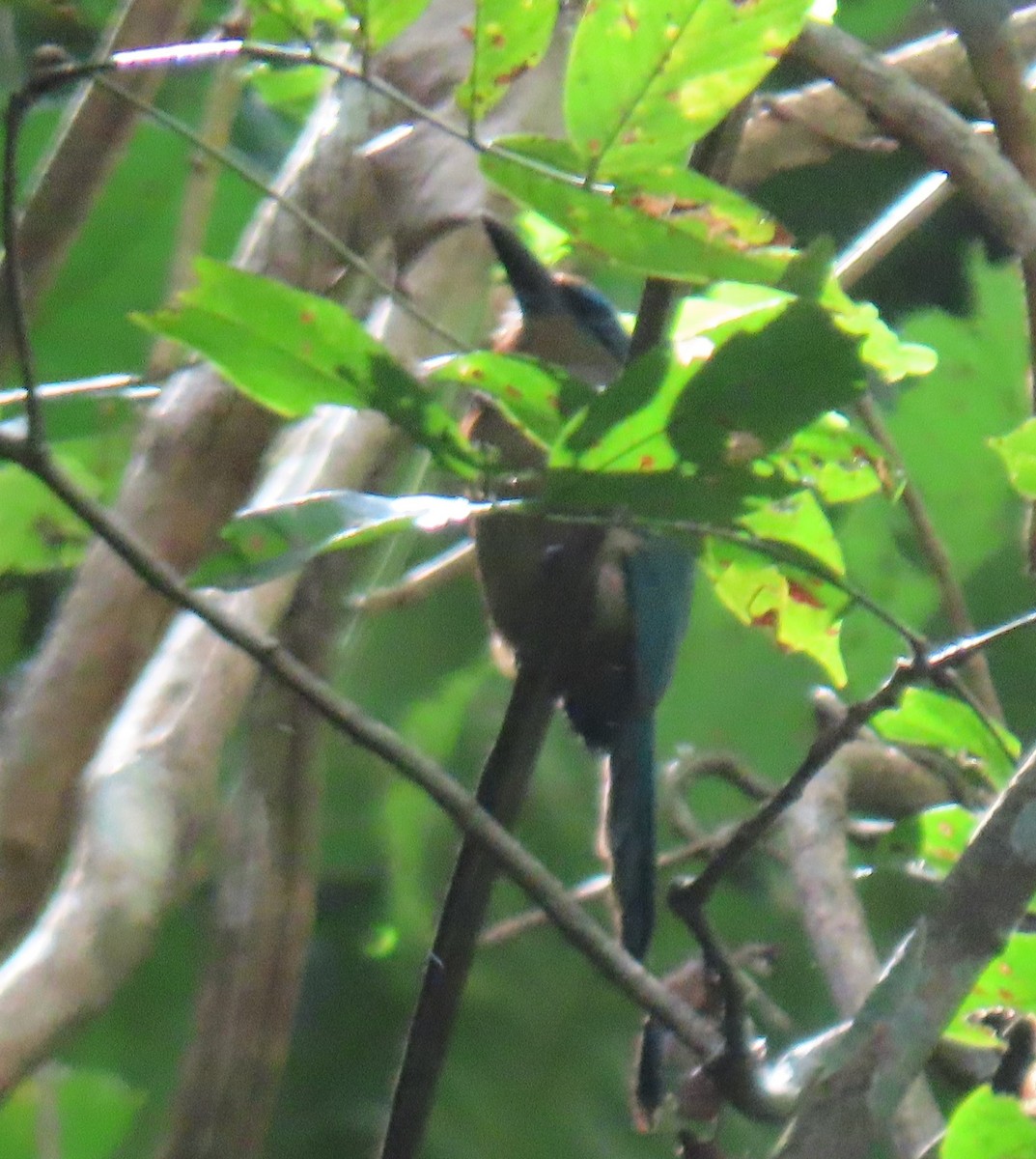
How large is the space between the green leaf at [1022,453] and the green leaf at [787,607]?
0.14 m

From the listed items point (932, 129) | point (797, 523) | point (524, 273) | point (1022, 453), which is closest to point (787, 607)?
point (797, 523)

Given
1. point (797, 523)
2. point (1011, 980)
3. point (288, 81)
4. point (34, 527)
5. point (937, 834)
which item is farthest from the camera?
point (288, 81)

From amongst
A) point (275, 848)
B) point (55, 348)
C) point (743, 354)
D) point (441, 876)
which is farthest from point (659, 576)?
point (743, 354)

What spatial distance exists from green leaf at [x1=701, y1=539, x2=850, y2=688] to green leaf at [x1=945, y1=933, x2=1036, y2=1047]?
0.22 meters

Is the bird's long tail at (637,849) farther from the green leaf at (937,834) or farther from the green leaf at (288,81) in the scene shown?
the green leaf at (288,81)

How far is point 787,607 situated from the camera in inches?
38.3

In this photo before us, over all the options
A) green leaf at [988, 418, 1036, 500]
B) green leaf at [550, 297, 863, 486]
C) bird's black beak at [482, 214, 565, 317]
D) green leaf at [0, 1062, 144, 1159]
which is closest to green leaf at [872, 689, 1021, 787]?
green leaf at [988, 418, 1036, 500]

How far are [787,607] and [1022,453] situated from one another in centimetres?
19

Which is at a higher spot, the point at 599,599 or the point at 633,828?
the point at 599,599

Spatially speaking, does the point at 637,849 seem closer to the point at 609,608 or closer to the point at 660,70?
the point at 609,608

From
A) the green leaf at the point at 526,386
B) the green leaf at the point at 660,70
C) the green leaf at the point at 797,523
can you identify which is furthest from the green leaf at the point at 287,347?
the green leaf at the point at 797,523

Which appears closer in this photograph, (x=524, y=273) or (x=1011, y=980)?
(x=1011, y=980)

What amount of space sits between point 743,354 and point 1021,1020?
0.40 meters

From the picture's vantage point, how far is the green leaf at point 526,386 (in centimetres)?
75
